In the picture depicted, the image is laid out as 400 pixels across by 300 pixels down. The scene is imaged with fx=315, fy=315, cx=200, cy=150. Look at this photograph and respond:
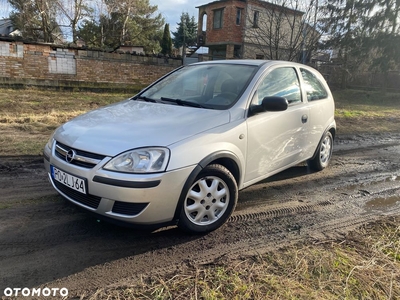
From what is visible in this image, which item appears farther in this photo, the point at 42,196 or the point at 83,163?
the point at 42,196

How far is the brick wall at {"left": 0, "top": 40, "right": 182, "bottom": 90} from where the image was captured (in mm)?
12438

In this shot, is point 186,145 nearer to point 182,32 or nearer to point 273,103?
point 273,103

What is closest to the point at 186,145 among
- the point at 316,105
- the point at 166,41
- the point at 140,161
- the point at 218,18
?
the point at 140,161

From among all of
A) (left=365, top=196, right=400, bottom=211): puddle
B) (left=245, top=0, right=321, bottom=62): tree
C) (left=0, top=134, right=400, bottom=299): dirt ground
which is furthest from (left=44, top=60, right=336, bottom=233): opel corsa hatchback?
(left=245, top=0, right=321, bottom=62): tree

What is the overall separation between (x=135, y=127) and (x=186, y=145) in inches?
20.9

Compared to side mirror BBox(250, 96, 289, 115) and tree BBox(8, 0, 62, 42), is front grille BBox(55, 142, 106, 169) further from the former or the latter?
tree BBox(8, 0, 62, 42)

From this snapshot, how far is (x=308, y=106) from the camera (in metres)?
4.43

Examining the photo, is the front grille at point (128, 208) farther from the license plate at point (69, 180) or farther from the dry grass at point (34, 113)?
the dry grass at point (34, 113)

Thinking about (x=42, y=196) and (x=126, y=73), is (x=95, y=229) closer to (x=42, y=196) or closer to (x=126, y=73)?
(x=42, y=196)

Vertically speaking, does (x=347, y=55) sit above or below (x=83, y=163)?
above

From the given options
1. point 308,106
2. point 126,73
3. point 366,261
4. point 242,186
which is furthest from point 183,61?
point 366,261

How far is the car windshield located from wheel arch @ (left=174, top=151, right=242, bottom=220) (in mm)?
577

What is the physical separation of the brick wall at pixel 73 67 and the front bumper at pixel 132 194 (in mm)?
11912

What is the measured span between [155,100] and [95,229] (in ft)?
5.44
